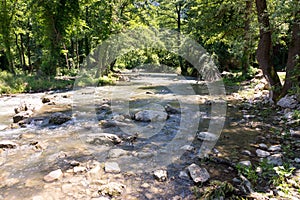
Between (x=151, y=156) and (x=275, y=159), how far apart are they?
7.26 ft

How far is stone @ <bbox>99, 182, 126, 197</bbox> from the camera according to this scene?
3.31 m

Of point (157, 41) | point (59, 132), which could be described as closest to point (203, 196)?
point (59, 132)

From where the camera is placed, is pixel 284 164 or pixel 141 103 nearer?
pixel 284 164

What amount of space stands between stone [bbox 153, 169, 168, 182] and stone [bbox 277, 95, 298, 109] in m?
5.46

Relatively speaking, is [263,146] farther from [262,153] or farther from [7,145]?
[7,145]

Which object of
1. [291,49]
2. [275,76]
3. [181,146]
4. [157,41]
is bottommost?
[181,146]

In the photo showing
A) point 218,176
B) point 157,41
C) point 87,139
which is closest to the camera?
point 218,176

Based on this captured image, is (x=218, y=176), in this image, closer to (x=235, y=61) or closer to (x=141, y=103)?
(x=141, y=103)

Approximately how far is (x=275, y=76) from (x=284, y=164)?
17.8 feet

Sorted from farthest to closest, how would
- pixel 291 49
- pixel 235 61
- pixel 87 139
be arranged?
pixel 235 61, pixel 291 49, pixel 87 139

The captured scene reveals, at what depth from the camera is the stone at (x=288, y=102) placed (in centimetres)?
741

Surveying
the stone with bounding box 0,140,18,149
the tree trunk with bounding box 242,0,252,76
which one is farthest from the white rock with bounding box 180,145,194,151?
the tree trunk with bounding box 242,0,252,76

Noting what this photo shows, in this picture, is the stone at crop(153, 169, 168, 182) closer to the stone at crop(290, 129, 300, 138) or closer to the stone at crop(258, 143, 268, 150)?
the stone at crop(258, 143, 268, 150)

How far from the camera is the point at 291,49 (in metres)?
7.80
